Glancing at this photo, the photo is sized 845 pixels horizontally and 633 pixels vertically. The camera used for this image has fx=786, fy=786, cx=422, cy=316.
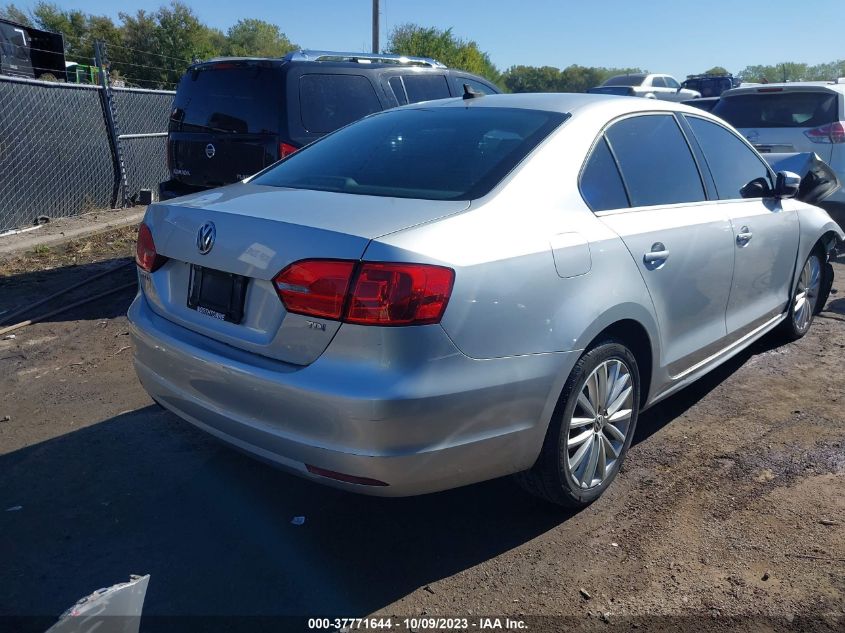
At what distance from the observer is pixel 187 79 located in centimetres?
702

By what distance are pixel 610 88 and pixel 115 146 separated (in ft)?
46.3

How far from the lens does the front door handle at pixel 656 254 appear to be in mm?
3479

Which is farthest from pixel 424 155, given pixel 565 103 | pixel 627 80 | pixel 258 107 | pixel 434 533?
pixel 627 80

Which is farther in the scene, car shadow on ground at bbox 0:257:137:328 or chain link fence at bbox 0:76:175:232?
chain link fence at bbox 0:76:175:232

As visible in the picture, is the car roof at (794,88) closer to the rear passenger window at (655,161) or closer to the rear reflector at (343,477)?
the rear passenger window at (655,161)

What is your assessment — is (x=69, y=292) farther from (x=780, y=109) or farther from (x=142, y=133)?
(x=780, y=109)

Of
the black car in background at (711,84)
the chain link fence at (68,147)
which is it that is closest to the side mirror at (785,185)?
the chain link fence at (68,147)

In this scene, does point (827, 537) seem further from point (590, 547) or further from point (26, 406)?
point (26, 406)

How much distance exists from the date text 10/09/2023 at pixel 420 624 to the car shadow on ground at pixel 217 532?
0.17 ft

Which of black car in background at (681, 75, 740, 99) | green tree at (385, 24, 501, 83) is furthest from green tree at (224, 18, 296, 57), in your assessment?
black car in background at (681, 75, 740, 99)

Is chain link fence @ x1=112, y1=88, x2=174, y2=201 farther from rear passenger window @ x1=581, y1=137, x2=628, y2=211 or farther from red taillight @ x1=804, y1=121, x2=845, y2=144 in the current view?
rear passenger window @ x1=581, y1=137, x2=628, y2=211

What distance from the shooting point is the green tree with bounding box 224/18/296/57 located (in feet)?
192

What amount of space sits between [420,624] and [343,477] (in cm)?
57

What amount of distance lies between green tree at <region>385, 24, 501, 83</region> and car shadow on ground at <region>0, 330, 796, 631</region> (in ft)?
133
